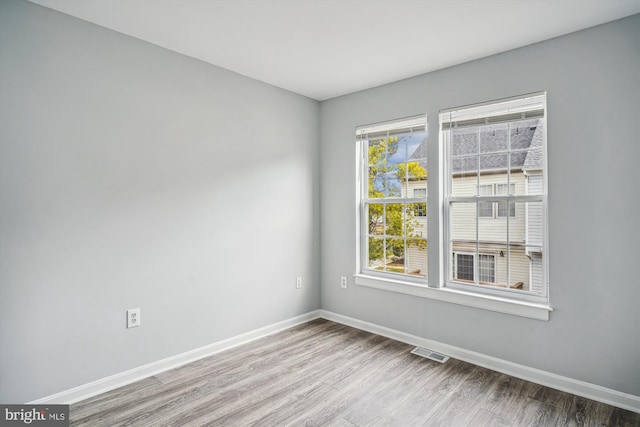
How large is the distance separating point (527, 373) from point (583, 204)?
133cm

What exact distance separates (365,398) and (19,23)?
10.7 feet

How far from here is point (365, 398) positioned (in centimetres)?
237

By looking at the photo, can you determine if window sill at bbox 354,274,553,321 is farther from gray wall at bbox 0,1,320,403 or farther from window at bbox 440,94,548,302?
gray wall at bbox 0,1,320,403

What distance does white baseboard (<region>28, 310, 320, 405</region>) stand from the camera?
89.4 inches

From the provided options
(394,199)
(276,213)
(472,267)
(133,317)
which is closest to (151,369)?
(133,317)

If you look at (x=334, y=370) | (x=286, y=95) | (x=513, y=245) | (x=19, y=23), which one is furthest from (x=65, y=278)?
(x=513, y=245)

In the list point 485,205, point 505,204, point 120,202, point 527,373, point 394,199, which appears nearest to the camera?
point 120,202

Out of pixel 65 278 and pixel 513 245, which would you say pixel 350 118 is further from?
pixel 65 278

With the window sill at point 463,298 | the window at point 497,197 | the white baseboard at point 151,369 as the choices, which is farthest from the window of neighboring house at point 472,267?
the white baseboard at point 151,369

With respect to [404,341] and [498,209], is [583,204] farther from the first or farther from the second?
[404,341]

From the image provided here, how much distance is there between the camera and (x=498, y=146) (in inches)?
114

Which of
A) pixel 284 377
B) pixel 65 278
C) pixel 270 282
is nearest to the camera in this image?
pixel 65 278

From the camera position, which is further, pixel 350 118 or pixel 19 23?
pixel 350 118

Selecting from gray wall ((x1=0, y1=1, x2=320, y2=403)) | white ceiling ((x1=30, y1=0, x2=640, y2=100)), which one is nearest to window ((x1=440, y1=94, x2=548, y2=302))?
white ceiling ((x1=30, y1=0, x2=640, y2=100))
